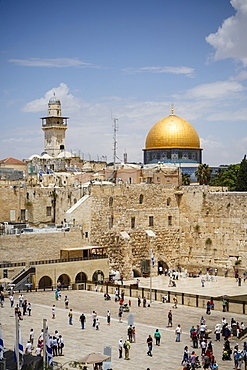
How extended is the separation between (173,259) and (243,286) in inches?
342

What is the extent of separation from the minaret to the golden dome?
404 inches

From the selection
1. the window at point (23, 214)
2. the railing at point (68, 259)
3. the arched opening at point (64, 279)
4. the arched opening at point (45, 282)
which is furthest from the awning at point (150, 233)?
the arched opening at point (45, 282)

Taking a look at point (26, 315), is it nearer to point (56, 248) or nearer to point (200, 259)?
point (56, 248)

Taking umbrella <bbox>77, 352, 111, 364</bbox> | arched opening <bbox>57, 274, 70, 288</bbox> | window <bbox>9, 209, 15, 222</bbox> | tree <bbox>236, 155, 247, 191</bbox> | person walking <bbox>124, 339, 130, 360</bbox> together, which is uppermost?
tree <bbox>236, 155, 247, 191</bbox>

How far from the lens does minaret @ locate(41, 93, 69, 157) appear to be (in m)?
75.4

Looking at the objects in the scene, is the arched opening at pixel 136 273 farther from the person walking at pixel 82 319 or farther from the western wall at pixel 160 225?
the person walking at pixel 82 319

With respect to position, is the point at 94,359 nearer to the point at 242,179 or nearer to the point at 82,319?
the point at 82,319

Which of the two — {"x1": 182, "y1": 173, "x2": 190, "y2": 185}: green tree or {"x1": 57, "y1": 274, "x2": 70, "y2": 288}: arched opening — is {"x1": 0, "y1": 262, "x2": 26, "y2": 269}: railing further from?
{"x1": 182, "y1": 173, "x2": 190, "y2": 185}: green tree

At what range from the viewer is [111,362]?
25719mm

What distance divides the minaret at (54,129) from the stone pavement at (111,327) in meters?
37.2

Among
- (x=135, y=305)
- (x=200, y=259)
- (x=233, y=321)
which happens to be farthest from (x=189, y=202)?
(x=233, y=321)

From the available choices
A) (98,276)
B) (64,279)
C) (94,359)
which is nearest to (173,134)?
(98,276)

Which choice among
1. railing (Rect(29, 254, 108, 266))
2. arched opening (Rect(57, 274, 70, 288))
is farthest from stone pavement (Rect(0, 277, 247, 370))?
railing (Rect(29, 254, 108, 266))

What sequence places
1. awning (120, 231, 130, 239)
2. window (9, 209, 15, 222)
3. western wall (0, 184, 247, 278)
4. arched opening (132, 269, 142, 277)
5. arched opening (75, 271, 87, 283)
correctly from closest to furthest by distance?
arched opening (75, 271, 87, 283)
western wall (0, 184, 247, 278)
awning (120, 231, 130, 239)
window (9, 209, 15, 222)
arched opening (132, 269, 142, 277)
